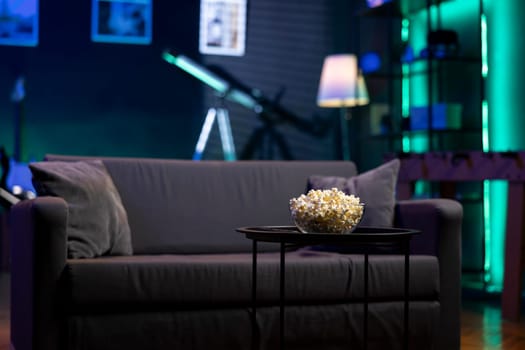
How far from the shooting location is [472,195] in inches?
233

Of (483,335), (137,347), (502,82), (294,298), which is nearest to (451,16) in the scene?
(502,82)

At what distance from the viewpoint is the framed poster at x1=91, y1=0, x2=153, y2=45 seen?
7051mm

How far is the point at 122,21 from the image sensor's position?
7.10 metres

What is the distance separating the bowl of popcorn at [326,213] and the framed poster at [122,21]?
480 centimetres

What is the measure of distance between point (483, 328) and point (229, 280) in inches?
64.3

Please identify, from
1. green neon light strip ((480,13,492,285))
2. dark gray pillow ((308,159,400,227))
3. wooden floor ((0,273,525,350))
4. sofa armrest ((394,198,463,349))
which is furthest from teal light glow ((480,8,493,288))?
sofa armrest ((394,198,463,349))

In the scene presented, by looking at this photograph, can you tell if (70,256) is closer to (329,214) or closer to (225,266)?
(225,266)

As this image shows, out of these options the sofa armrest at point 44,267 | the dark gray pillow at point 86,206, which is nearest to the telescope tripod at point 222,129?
the dark gray pillow at point 86,206

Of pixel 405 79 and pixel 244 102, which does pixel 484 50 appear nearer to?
pixel 405 79

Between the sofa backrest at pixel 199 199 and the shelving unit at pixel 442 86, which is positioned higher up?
the shelving unit at pixel 442 86

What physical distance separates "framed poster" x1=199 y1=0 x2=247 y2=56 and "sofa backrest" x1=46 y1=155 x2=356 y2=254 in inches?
137

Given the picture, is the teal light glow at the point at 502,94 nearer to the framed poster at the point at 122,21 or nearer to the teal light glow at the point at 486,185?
the teal light glow at the point at 486,185

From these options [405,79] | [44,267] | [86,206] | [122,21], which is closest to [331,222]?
[44,267]

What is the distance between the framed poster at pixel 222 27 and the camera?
24.1 feet
